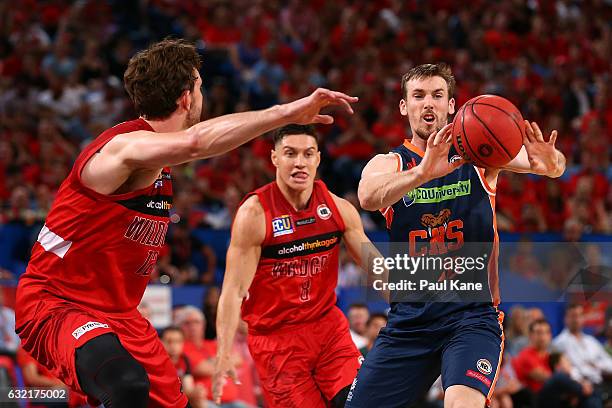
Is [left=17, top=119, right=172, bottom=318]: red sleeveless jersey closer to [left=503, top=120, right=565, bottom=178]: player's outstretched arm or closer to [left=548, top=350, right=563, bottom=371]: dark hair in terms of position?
[left=503, top=120, right=565, bottom=178]: player's outstretched arm

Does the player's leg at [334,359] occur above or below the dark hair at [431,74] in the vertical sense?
below

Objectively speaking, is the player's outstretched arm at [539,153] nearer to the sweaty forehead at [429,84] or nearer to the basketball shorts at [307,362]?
the sweaty forehead at [429,84]

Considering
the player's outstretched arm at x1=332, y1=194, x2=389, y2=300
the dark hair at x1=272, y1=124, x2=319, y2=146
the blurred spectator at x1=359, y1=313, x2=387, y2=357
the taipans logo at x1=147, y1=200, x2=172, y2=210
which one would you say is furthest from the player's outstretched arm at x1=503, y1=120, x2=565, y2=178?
the blurred spectator at x1=359, y1=313, x2=387, y2=357

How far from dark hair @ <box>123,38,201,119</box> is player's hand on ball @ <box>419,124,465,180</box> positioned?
133 centimetres

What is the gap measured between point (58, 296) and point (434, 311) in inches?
83.4

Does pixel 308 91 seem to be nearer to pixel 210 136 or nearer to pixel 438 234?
pixel 438 234

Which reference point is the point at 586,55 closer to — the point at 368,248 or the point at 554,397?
the point at 554,397

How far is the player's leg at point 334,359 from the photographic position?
615 centimetres

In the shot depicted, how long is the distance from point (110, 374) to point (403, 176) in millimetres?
1884

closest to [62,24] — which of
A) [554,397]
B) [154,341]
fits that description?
[554,397]

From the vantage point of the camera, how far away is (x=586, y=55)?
644 inches

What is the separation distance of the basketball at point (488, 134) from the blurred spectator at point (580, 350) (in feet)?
17.3

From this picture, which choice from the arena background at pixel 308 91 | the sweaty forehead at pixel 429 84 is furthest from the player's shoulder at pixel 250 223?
the arena background at pixel 308 91

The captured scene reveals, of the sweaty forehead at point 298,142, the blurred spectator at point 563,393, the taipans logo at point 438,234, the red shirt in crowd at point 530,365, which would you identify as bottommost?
the blurred spectator at point 563,393
